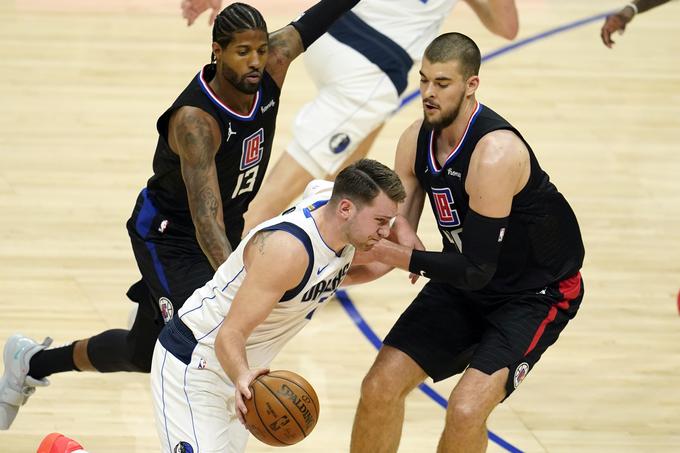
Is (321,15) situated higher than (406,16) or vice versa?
(321,15)

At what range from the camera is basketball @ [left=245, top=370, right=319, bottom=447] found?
431cm

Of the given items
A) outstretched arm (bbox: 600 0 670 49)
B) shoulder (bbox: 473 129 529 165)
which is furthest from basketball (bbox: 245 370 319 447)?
outstretched arm (bbox: 600 0 670 49)

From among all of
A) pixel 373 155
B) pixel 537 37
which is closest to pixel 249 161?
pixel 373 155

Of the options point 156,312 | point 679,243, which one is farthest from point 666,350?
point 156,312

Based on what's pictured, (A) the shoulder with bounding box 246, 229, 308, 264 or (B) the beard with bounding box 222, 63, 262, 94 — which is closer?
(A) the shoulder with bounding box 246, 229, 308, 264

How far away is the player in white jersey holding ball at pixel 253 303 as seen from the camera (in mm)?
4430

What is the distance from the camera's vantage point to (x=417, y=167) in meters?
5.37

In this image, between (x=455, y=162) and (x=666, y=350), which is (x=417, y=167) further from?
(x=666, y=350)

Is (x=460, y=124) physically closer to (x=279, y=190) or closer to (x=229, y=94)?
(x=229, y=94)

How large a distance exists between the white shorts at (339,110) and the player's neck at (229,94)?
1977 millimetres

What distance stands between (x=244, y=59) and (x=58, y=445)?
1.92 m

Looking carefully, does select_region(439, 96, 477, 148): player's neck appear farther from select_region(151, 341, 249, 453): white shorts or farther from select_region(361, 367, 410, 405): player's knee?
select_region(151, 341, 249, 453): white shorts

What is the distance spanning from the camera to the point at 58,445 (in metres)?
5.46

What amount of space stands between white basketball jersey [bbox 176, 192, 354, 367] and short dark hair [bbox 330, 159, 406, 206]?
202 mm
